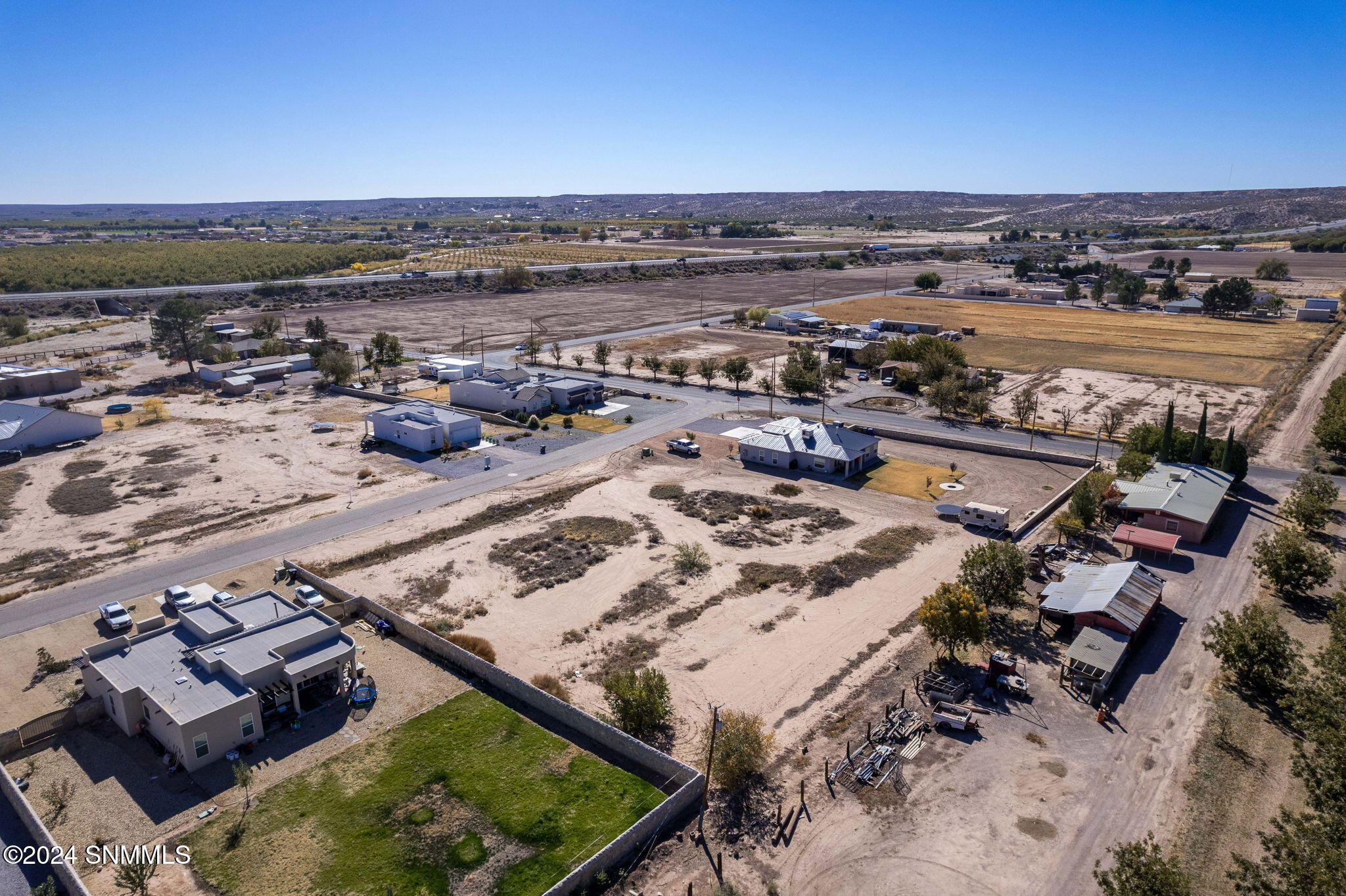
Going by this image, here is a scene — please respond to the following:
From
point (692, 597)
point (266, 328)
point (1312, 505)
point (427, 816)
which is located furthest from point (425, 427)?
point (1312, 505)

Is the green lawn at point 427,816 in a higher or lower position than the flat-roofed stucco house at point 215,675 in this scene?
lower

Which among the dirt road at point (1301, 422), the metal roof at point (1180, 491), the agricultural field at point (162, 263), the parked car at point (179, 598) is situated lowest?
the dirt road at point (1301, 422)

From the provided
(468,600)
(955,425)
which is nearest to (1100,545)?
(955,425)

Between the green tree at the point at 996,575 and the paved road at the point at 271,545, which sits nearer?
the green tree at the point at 996,575

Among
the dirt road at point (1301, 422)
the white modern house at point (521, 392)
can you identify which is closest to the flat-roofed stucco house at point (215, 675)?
the white modern house at point (521, 392)

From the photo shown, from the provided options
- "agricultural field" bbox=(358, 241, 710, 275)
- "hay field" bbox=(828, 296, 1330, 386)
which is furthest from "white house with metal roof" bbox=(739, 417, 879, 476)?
"agricultural field" bbox=(358, 241, 710, 275)

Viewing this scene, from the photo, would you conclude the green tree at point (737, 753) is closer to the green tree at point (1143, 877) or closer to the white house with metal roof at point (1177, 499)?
the green tree at point (1143, 877)

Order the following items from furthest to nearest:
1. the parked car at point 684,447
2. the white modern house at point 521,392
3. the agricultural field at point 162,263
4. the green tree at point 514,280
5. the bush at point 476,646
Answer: the green tree at point 514,280, the agricultural field at point 162,263, the white modern house at point 521,392, the parked car at point 684,447, the bush at point 476,646
